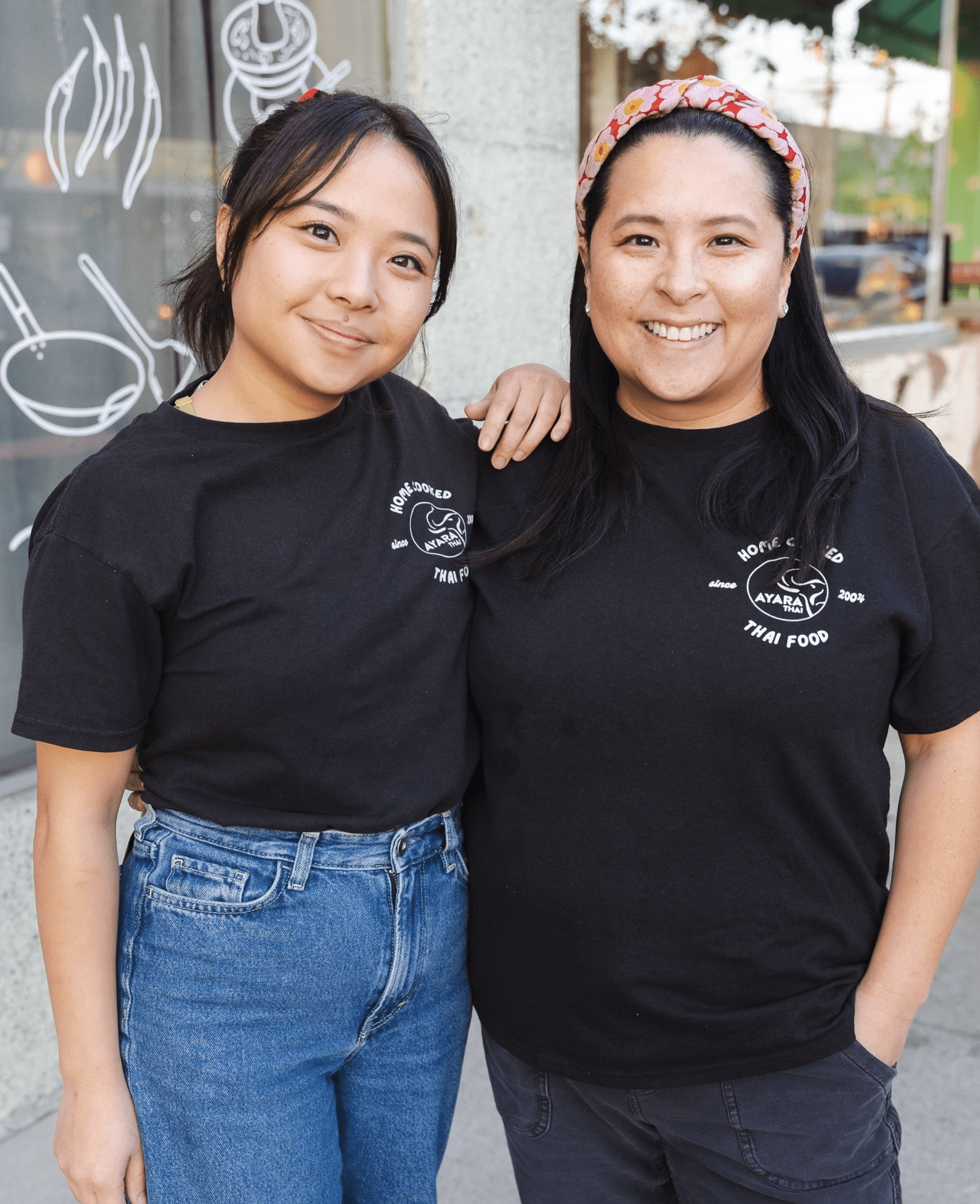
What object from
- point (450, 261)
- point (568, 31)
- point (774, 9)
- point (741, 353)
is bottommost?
point (741, 353)

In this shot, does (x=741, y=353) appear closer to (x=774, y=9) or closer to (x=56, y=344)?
(x=56, y=344)

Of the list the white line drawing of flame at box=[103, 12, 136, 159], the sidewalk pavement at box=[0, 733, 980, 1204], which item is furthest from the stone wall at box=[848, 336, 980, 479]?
the white line drawing of flame at box=[103, 12, 136, 159]

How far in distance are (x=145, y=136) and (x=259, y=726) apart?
81.0 inches

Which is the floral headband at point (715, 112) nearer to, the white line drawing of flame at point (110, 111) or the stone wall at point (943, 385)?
the white line drawing of flame at point (110, 111)

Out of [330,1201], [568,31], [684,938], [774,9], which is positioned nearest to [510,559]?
[684,938]

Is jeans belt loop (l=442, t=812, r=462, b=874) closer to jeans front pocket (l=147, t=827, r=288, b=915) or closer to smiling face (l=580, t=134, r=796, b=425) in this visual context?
jeans front pocket (l=147, t=827, r=288, b=915)

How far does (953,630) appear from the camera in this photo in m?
1.60

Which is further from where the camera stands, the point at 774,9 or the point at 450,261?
the point at 774,9

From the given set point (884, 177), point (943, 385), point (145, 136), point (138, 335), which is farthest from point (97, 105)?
point (943, 385)

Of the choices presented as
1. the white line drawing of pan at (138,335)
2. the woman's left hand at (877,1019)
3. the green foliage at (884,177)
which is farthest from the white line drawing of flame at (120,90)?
the green foliage at (884,177)

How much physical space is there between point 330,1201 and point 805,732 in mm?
910

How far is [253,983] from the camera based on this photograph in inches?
61.5

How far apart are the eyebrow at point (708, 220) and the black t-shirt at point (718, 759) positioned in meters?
0.35

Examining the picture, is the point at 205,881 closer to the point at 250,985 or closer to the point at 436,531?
the point at 250,985
